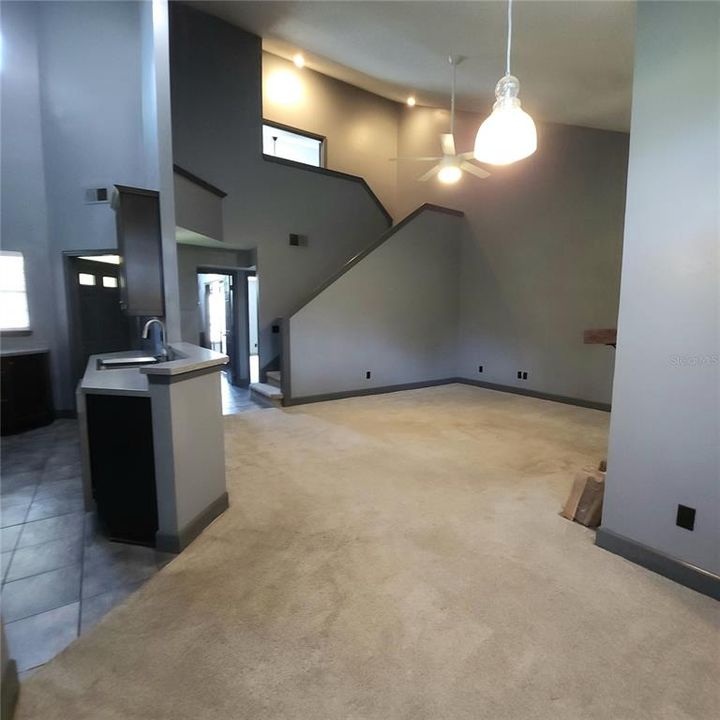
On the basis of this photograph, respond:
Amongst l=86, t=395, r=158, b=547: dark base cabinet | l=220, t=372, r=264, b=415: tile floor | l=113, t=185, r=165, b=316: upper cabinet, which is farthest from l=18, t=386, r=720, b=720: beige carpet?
l=220, t=372, r=264, b=415: tile floor

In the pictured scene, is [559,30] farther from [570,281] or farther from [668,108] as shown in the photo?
[570,281]

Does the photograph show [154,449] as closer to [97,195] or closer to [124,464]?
[124,464]

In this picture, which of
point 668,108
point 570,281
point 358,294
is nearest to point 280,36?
point 358,294

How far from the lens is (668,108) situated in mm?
1929

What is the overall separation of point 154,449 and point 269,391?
356 cm

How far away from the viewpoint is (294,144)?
766cm

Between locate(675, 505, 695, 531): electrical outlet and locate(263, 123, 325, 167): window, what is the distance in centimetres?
713

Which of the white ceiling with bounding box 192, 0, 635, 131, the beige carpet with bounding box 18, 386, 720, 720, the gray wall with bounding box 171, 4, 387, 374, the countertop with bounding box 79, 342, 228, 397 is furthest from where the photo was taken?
the gray wall with bounding box 171, 4, 387, 374

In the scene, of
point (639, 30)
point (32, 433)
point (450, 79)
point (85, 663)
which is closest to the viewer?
point (85, 663)

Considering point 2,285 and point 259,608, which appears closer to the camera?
point 259,608

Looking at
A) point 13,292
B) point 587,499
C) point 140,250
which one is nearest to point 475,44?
point 140,250

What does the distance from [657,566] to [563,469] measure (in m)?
A: 1.37

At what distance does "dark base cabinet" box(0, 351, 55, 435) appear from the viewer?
4273mm

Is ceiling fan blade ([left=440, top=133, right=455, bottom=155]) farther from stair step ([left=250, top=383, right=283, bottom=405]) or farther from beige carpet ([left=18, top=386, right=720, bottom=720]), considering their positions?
stair step ([left=250, top=383, right=283, bottom=405])
